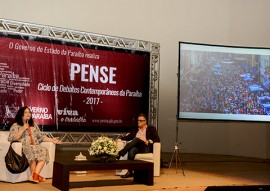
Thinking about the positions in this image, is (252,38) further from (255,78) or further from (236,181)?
(236,181)

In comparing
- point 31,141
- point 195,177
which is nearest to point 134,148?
point 195,177

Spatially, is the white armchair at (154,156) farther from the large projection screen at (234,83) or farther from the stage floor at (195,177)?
the large projection screen at (234,83)

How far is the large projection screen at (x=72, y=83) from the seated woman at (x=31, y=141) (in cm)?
113

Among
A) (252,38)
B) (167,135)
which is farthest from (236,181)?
(252,38)

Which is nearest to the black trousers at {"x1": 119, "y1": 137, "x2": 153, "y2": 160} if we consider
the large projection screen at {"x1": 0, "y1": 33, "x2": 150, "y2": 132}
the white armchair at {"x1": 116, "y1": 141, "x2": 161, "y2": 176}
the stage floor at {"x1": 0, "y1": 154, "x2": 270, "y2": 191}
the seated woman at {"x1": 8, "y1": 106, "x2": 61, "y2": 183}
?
the white armchair at {"x1": 116, "y1": 141, "x2": 161, "y2": 176}

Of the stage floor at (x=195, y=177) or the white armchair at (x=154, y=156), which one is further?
the white armchair at (x=154, y=156)

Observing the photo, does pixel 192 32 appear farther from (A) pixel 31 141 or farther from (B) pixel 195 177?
(A) pixel 31 141

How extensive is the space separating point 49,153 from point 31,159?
1.20 feet

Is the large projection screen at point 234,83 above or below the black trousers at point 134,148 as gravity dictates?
above

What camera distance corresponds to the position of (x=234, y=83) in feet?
25.7

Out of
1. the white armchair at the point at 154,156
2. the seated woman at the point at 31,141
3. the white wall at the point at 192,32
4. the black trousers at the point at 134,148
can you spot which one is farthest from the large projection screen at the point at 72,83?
the white wall at the point at 192,32

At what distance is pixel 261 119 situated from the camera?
7816 millimetres

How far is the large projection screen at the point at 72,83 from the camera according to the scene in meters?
6.32

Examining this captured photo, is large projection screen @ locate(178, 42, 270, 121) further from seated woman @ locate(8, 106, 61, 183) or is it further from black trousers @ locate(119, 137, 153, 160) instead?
seated woman @ locate(8, 106, 61, 183)
